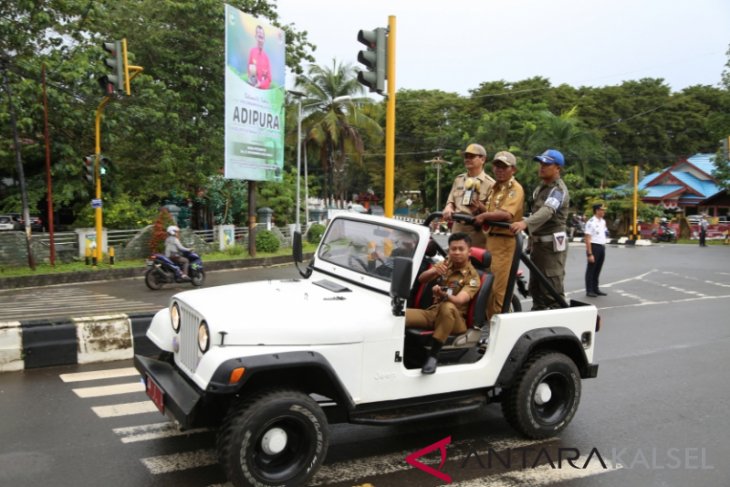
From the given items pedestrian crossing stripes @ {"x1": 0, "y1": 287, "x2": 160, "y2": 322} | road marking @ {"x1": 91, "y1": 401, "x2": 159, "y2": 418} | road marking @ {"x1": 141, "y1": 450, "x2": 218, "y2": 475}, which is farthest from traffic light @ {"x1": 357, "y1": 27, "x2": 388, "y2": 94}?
road marking @ {"x1": 141, "y1": 450, "x2": 218, "y2": 475}

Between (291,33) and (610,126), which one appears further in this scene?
(610,126)

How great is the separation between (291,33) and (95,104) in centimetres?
988

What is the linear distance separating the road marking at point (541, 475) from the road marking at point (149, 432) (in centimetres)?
215

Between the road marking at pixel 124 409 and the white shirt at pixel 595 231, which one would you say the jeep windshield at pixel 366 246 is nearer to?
the road marking at pixel 124 409

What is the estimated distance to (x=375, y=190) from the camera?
74438mm

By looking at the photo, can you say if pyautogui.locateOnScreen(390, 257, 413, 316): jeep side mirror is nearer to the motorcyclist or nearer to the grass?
the motorcyclist

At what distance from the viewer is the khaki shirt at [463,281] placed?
4.73 m

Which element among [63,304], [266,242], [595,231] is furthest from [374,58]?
[266,242]

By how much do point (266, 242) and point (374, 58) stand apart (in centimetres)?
1488

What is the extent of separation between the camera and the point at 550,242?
18.6 ft

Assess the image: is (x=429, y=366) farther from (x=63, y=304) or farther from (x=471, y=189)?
(x=63, y=304)

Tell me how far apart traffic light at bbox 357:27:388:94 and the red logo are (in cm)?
532

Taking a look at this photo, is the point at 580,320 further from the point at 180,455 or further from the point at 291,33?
the point at 291,33

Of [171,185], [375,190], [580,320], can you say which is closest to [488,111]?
[375,190]
